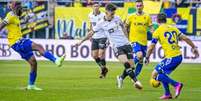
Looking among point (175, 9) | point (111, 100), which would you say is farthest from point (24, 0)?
point (111, 100)

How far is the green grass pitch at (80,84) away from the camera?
1862 centimetres

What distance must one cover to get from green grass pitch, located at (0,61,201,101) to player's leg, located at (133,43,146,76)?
543 mm

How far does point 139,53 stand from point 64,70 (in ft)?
24.3

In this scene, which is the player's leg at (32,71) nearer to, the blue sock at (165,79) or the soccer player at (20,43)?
the soccer player at (20,43)

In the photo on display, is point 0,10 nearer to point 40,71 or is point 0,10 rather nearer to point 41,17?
point 41,17

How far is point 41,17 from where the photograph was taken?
40.2 metres

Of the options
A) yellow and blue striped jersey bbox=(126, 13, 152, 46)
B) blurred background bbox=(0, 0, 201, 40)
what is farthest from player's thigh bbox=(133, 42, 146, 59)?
blurred background bbox=(0, 0, 201, 40)

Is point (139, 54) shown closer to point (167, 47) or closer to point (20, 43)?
point (20, 43)

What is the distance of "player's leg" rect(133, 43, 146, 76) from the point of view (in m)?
23.6

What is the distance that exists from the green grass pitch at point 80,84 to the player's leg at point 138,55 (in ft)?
1.78

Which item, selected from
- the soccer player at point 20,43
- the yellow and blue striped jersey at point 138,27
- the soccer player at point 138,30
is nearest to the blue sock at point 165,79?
the soccer player at point 20,43

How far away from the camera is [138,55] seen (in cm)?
2366

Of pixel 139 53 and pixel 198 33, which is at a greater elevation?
pixel 139 53

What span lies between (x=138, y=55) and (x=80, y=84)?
2.09 m
